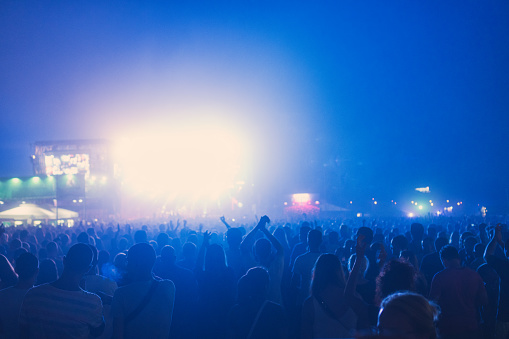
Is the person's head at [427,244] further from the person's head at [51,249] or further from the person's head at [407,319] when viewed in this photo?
the person's head at [51,249]

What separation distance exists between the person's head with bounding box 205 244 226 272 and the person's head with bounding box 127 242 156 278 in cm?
136

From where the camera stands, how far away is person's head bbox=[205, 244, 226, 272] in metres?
5.21

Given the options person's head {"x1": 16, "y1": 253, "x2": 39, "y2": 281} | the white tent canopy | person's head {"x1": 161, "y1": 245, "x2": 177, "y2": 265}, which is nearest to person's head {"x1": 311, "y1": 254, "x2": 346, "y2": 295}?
person's head {"x1": 161, "y1": 245, "x2": 177, "y2": 265}

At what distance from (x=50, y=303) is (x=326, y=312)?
2.73 metres

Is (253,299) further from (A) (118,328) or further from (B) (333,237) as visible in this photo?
(B) (333,237)

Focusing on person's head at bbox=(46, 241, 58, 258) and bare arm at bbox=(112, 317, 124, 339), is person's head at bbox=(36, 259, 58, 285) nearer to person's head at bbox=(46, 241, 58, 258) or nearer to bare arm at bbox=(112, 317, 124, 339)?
bare arm at bbox=(112, 317, 124, 339)

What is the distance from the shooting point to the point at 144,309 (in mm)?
3854

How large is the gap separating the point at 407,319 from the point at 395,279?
190 cm

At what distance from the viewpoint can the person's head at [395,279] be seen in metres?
3.84

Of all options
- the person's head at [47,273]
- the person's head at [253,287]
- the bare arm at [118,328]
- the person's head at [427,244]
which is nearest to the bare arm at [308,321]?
the person's head at [253,287]

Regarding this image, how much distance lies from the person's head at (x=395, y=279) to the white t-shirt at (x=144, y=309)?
95.1 inches

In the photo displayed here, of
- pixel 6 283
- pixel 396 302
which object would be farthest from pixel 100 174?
pixel 396 302

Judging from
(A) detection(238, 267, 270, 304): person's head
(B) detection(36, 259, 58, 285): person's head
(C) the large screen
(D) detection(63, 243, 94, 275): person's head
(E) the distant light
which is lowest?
(B) detection(36, 259, 58, 285): person's head

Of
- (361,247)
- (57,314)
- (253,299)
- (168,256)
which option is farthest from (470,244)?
(57,314)
